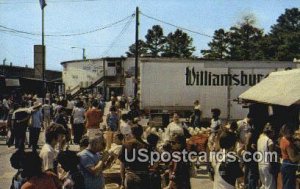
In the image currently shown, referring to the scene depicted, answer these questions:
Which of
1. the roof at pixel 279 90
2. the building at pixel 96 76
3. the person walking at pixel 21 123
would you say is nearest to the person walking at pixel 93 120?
the person walking at pixel 21 123

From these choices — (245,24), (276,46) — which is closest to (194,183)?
(276,46)

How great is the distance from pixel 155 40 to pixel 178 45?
5.14m

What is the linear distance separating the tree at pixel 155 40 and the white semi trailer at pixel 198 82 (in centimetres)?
5337

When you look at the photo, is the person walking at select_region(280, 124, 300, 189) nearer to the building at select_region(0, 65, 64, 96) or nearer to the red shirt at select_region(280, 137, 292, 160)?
the red shirt at select_region(280, 137, 292, 160)

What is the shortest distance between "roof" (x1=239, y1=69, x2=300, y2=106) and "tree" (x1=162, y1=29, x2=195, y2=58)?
188ft

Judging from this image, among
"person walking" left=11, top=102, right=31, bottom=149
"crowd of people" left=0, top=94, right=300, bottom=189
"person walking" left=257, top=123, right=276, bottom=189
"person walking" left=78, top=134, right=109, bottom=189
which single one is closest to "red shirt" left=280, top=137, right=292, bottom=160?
"crowd of people" left=0, top=94, right=300, bottom=189

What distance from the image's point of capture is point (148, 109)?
2731 centimetres

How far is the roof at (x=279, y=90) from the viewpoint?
14156 mm

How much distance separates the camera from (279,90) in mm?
16094

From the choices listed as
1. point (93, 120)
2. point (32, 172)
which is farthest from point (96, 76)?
point (32, 172)

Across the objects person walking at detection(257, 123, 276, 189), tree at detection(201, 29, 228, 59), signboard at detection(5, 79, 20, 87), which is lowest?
person walking at detection(257, 123, 276, 189)

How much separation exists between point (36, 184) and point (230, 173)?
306 cm

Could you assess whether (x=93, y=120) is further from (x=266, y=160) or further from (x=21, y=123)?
(x=266, y=160)

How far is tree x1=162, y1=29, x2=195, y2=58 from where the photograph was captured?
254 ft
